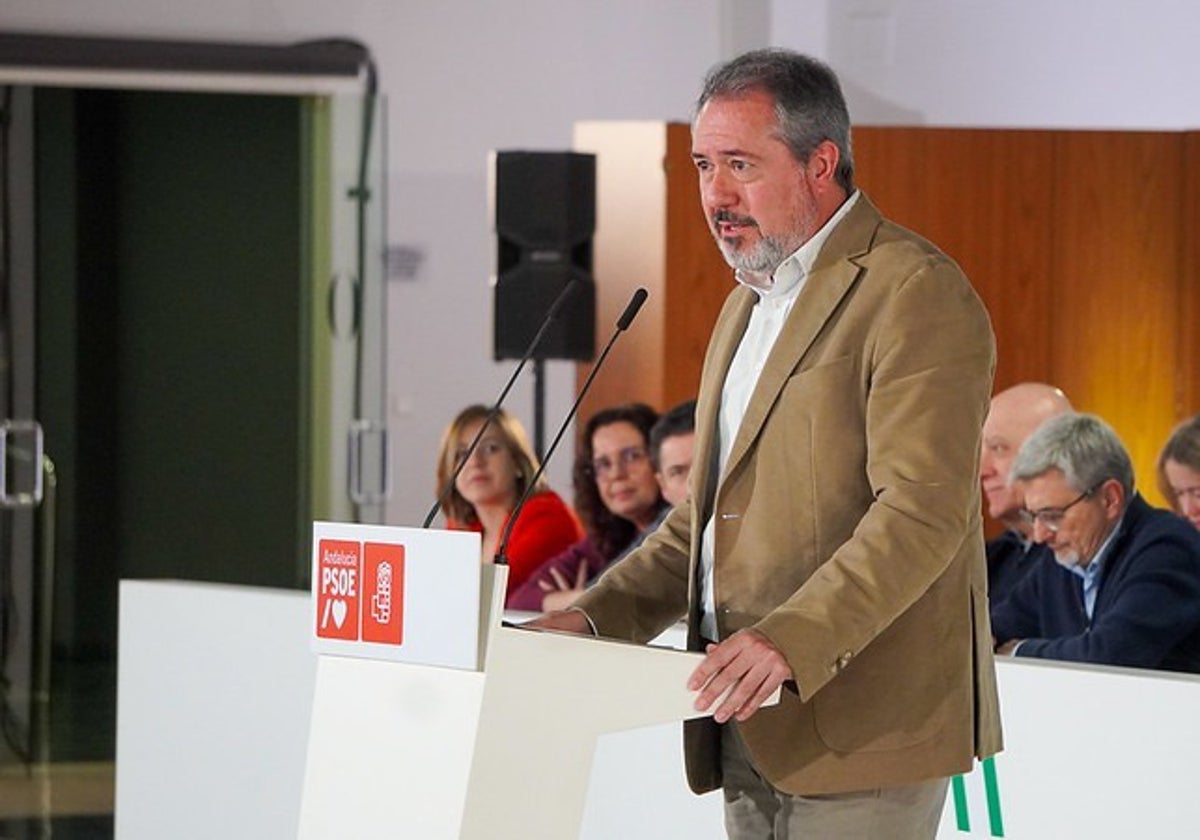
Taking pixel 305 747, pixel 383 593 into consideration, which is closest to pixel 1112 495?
pixel 305 747

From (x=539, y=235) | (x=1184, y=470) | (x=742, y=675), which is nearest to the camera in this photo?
(x=742, y=675)

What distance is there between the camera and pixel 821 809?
6.58 feet

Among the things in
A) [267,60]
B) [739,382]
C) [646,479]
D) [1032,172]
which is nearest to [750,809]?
[739,382]

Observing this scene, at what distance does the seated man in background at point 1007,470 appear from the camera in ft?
14.6

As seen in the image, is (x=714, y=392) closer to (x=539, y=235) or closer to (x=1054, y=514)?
(x=1054, y=514)

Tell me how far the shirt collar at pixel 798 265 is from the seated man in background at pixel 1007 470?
2392mm

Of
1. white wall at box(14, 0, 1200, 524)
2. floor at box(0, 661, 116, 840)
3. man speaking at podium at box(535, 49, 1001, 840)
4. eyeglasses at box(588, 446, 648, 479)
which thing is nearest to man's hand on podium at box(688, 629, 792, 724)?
man speaking at podium at box(535, 49, 1001, 840)

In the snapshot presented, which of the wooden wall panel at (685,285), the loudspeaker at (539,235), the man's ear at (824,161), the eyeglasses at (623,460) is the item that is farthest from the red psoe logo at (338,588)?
the wooden wall panel at (685,285)

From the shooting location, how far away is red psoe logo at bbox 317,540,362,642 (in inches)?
80.8

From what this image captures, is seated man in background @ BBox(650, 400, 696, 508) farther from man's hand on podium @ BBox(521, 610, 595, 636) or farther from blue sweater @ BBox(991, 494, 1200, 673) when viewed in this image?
man's hand on podium @ BBox(521, 610, 595, 636)

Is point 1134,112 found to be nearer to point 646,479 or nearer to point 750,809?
point 646,479

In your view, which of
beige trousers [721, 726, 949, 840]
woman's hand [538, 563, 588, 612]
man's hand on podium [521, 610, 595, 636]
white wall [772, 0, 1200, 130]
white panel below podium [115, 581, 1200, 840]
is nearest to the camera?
beige trousers [721, 726, 949, 840]

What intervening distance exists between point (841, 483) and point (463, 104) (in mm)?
6659

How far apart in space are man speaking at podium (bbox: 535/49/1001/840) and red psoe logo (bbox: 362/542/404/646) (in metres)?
0.29
